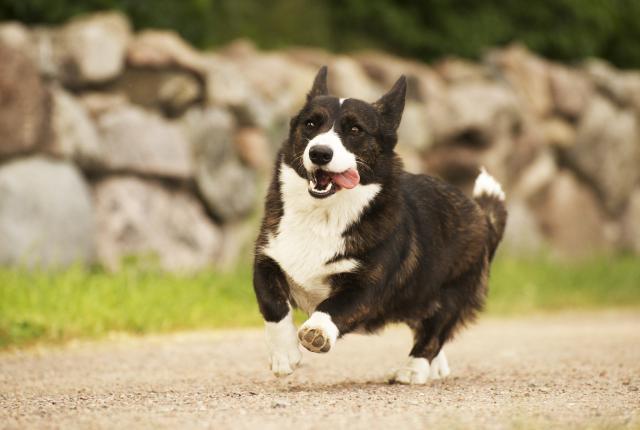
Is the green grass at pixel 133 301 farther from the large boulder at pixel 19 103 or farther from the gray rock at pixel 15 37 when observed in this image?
the gray rock at pixel 15 37

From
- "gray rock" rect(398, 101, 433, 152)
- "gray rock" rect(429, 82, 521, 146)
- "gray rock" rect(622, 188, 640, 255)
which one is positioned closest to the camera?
"gray rock" rect(398, 101, 433, 152)

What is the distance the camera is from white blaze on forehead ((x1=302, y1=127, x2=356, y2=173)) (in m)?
4.45

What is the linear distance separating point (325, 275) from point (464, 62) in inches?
333

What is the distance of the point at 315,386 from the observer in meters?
4.80

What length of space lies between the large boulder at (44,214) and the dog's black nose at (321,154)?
3955mm

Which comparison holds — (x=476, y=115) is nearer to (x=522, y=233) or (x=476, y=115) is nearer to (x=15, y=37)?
(x=522, y=233)

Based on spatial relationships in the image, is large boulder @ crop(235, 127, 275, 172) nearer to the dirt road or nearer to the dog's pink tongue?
the dirt road

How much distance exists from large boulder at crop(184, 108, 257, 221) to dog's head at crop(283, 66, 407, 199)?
465cm

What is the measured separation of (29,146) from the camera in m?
8.22

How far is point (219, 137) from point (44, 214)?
207 cm

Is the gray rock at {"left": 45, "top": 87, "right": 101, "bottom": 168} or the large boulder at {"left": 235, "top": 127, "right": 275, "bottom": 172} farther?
the large boulder at {"left": 235, "top": 127, "right": 275, "bottom": 172}

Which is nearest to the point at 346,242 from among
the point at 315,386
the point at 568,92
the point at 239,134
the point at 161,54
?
the point at 315,386

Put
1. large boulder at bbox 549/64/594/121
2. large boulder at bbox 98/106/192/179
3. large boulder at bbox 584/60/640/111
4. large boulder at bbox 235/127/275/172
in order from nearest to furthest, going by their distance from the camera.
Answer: large boulder at bbox 98/106/192/179 < large boulder at bbox 235/127/275/172 < large boulder at bbox 549/64/594/121 < large boulder at bbox 584/60/640/111

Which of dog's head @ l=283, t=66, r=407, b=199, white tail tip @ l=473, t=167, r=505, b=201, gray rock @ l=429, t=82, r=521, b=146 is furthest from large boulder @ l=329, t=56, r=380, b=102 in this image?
dog's head @ l=283, t=66, r=407, b=199
